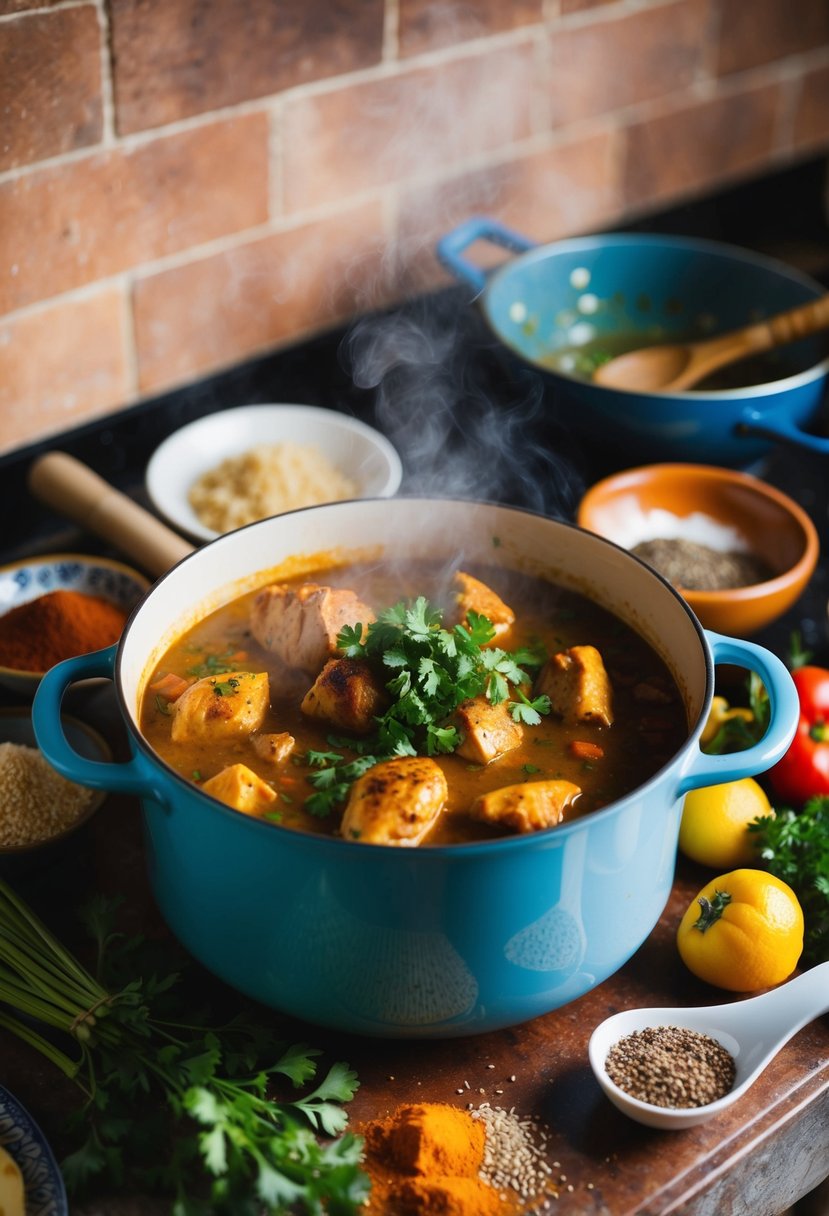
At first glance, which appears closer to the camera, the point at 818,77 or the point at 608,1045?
the point at 608,1045

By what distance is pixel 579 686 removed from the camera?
1.76 meters

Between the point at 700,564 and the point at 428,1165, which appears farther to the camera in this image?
the point at 700,564

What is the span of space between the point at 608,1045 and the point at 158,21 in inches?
73.9

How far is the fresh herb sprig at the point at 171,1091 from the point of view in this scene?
138 centimetres

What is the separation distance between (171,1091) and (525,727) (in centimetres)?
65

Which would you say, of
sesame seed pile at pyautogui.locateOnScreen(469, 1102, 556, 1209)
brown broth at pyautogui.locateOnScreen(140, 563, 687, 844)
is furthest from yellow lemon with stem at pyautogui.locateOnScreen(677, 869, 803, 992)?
sesame seed pile at pyautogui.locateOnScreen(469, 1102, 556, 1209)

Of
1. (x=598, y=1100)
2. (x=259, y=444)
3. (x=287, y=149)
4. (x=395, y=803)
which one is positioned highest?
(x=287, y=149)

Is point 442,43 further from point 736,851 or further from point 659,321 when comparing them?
point 736,851

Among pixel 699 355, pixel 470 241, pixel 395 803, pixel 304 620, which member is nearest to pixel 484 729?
pixel 395 803

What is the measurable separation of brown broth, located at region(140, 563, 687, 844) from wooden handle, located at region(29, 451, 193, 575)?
1.05 ft

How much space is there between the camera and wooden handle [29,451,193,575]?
2.24 m

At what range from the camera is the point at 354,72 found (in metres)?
2.70

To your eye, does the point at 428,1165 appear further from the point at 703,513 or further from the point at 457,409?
the point at 457,409

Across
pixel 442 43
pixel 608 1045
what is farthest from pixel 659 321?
pixel 608 1045
